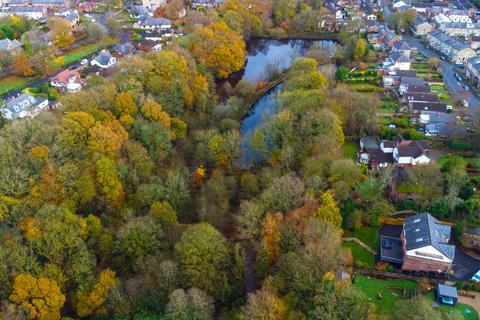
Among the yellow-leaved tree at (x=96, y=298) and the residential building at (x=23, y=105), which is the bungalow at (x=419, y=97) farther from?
the residential building at (x=23, y=105)

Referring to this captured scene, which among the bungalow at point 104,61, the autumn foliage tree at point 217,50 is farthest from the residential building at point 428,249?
the bungalow at point 104,61

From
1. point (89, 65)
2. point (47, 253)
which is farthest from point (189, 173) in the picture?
point (89, 65)

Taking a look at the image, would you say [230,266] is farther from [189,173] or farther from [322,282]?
[189,173]

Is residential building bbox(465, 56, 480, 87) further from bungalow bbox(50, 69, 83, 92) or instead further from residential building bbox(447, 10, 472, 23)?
bungalow bbox(50, 69, 83, 92)

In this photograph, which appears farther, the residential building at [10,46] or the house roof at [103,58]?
the residential building at [10,46]

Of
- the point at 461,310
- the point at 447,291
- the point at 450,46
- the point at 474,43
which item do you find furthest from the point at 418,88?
the point at 461,310

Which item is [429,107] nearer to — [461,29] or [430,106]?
[430,106]

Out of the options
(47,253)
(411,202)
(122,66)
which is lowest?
(411,202)
